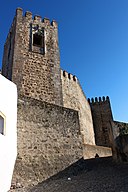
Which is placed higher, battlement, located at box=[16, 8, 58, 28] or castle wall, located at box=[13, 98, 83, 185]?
battlement, located at box=[16, 8, 58, 28]

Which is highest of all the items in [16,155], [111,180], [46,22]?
[46,22]

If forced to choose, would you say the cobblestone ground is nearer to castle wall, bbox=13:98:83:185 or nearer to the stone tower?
castle wall, bbox=13:98:83:185

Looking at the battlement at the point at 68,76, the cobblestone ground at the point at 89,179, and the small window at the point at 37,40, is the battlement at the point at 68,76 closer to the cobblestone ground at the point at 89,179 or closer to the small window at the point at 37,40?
the small window at the point at 37,40

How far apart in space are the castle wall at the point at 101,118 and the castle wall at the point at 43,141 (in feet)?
40.6

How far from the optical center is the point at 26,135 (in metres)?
7.24

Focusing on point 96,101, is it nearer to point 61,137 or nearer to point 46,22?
point 46,22

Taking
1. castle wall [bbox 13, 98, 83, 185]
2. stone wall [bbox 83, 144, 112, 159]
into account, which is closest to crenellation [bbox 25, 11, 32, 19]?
castle wall [bbox 13, 98, 83, 185]

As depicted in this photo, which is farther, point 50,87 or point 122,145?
point 50,87

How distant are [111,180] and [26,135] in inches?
128

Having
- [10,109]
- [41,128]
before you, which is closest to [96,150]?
[41,128]

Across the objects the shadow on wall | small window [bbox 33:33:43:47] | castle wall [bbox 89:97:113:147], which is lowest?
the shadow on wall

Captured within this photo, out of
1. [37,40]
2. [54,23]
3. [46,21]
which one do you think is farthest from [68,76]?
[46,21]

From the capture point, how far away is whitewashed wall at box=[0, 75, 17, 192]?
18.3ft

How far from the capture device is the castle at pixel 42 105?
23.4 ft
